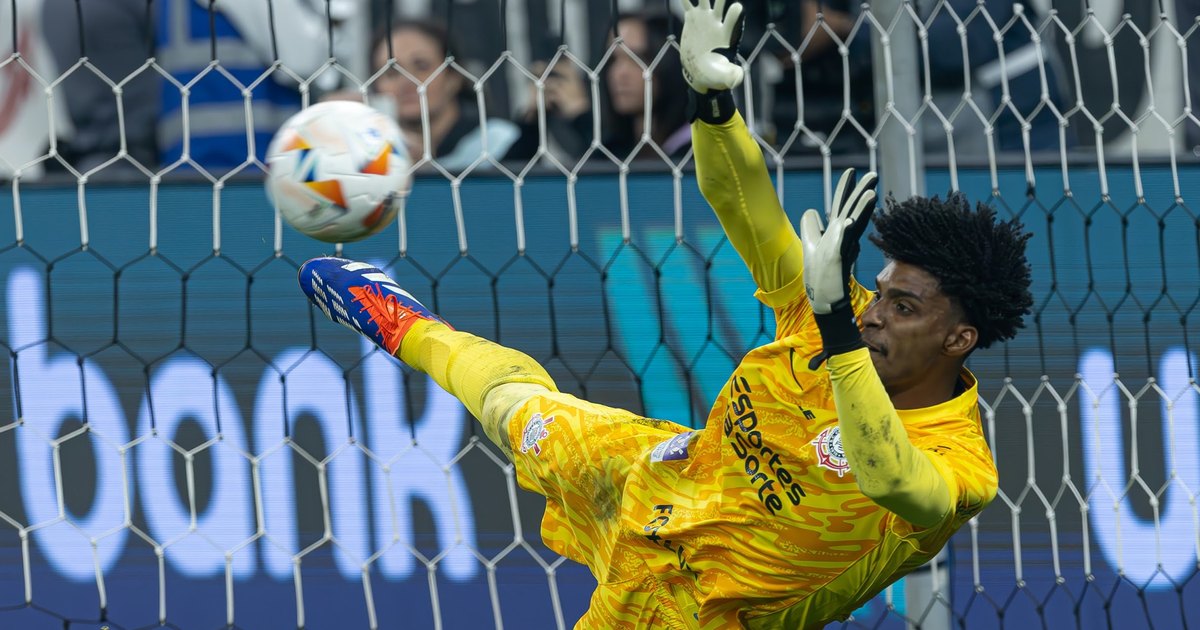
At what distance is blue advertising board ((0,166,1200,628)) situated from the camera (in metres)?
3.14

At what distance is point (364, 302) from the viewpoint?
9.20 ft

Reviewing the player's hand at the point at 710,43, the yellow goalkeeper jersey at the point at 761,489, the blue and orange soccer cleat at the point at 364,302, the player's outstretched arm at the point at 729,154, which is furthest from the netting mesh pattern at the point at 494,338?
the player's hand at the point at 710,43

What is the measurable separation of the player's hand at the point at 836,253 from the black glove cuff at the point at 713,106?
0.30 metres

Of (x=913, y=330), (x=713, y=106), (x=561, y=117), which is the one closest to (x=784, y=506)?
(x=913, y=330)

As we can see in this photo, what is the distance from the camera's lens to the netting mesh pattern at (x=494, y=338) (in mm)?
3143

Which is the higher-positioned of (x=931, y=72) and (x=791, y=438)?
(x=931, y=72)

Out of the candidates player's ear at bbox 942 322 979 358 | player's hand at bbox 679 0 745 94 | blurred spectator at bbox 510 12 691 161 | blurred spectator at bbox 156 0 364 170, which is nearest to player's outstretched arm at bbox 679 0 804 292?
player's hand at bbox 679 0 745 94

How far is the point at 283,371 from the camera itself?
3.18 m

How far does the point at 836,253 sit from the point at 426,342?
1.06 meters

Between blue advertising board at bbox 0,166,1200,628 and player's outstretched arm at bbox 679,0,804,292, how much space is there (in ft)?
2.85

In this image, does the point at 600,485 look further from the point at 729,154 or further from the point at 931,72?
the point at 931,72

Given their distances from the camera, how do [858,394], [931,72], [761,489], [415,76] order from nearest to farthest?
1. [858,394]
2. [761,489]
3. [415,76]
4. [931,72]

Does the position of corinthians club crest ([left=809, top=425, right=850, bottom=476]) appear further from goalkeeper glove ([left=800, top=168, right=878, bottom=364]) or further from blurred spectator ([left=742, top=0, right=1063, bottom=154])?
blurred spectator ([left=742, top=0, right=1063, bottom=154])

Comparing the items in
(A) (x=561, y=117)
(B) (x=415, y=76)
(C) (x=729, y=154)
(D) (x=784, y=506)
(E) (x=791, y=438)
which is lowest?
(D) (x=784, y=506)
